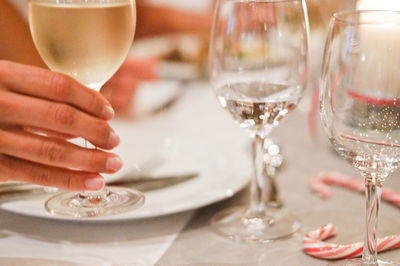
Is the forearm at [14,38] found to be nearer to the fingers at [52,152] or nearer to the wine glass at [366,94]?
the fingers at [52,152]

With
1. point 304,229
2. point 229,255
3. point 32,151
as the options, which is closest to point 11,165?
point 32,151

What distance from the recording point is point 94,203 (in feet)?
2.44

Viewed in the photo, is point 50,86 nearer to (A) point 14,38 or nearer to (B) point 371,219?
(B) point 371,219

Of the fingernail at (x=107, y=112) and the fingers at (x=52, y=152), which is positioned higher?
the fingernail at (x=107, y=112)

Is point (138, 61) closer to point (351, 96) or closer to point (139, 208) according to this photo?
point (139, 208)

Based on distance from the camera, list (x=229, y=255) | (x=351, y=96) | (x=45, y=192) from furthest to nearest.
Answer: (x=45, y=192), (x=229, y=255), (x=351, y=96)

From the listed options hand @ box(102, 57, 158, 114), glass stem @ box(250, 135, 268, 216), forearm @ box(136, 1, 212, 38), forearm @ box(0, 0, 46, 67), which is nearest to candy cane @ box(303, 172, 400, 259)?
glass stem @ box(250, 135, 268, 216)

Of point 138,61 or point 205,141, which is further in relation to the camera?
point 138,61

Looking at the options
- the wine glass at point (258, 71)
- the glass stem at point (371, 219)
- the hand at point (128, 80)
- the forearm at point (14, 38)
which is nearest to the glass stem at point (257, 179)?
the wine glass at point (258, 71)

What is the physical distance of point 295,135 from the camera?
128 centimetres

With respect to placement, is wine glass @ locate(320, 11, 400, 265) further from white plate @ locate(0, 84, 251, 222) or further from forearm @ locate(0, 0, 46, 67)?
forearm @ locate(0, 0, 46, 67)

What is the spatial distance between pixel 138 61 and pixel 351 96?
101 centimetres

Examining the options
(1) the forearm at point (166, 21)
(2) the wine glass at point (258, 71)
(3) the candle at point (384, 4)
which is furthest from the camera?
(1) the forearm at point (166, 21)

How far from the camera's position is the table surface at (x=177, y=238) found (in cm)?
71
